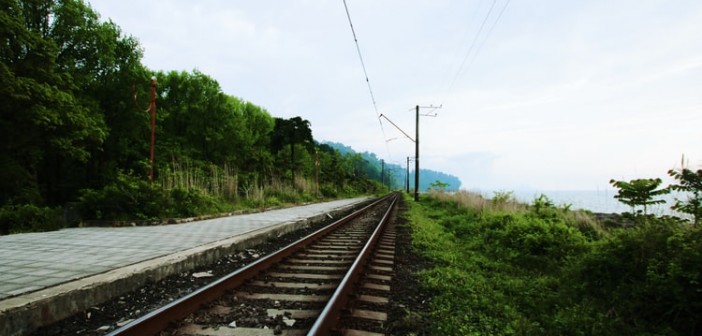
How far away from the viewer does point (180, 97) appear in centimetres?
3638

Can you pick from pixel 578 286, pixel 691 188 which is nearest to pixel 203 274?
pixel 578 286

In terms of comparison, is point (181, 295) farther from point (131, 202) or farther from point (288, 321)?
point (131, 202)

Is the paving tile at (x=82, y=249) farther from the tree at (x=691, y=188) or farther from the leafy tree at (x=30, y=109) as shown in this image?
the leafy tree at (x=30, y=109)

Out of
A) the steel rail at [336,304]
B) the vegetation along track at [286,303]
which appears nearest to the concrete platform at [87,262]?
the vegetation along track at [286,303]

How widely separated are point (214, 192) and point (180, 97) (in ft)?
91.5

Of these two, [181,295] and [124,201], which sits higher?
[124,201]

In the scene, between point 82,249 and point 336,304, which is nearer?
point 336,304

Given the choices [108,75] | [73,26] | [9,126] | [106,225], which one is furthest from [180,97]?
[106,225]

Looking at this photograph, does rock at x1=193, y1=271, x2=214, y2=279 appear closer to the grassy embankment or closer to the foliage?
the grassy embankment

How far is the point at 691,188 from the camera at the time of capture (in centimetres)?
436

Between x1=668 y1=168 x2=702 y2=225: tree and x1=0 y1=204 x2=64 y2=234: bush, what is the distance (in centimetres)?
1080

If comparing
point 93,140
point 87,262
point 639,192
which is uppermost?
point 93,140

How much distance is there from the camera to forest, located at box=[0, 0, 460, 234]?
903 centimetres

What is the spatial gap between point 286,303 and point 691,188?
5113mm
